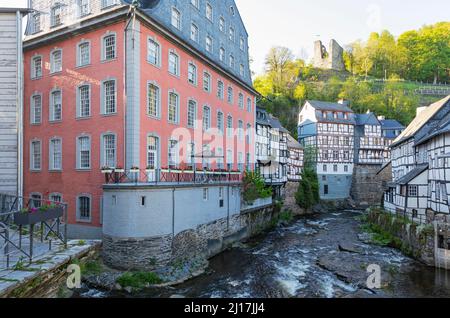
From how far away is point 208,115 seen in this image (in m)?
22.0

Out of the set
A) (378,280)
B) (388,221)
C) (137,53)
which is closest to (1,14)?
(137,53)

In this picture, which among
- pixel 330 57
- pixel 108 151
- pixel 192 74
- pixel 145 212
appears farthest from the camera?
pixel 330 57

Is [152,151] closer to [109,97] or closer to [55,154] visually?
[109,97]

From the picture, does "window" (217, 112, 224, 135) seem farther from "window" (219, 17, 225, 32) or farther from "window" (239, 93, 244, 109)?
"window" (219, 17, 225, 32)

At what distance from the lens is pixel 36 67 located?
18.7m

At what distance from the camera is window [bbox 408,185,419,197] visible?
22.1 m

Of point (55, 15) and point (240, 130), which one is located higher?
point (55, 15)

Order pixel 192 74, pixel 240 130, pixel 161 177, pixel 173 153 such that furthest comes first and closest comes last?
pixel 240 130 → pixel 192 74 → pixel 173 153 → pixel 161 177

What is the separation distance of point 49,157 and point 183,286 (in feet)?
36.3

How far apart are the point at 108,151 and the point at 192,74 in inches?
292

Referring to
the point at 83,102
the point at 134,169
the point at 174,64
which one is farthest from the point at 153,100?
the point at 134,169

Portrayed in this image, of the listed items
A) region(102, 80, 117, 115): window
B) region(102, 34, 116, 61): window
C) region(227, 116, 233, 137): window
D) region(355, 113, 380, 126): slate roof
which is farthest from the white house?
region(355, 113, 380, 126): slate roof

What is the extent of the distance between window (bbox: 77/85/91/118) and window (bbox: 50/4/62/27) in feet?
13.9

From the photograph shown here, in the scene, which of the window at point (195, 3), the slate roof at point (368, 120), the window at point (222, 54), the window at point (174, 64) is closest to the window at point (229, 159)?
the window at point (222, 54)
